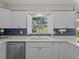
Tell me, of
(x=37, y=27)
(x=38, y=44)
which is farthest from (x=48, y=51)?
(x=37, y=27)

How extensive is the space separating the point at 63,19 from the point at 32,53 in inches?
68.8

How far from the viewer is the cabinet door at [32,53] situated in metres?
5.48

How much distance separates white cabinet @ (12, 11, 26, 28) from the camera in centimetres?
617

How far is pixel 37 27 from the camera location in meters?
6.54

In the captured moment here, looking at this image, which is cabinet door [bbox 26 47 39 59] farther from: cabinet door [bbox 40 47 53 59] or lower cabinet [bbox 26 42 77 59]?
cabinet door [bbox 40 47 53 59]

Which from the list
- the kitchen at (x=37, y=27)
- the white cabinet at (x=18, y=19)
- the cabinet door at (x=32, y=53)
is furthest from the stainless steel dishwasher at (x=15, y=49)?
the white cabinet at (x=18, y=19)

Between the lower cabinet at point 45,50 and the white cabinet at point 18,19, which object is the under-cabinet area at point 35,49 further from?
the white cabinet at point 18,19

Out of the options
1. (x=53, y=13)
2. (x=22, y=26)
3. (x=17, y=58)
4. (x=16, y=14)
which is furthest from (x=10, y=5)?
(x=17, y=58)

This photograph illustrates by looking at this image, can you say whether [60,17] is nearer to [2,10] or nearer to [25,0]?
[25,0]

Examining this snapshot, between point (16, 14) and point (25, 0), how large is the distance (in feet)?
2.86

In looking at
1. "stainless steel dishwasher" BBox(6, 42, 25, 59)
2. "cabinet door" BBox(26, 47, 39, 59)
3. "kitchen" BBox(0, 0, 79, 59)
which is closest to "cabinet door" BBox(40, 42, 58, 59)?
"kitchen" BBox(0, 0, 79, 59)

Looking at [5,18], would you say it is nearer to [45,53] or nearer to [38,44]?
[38,44]

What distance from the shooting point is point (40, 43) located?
18.0 ft

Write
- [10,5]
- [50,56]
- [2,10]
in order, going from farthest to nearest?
[10,5] < [2,10] < [50,56]
